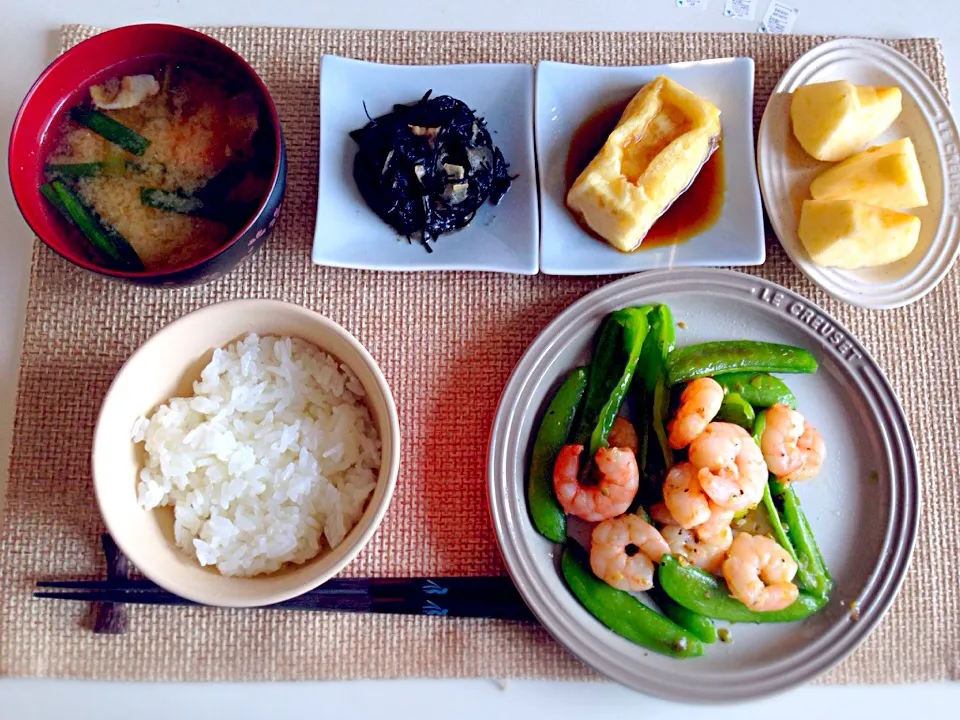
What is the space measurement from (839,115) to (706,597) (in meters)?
1.18

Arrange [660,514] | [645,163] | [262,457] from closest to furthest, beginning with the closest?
[262,457] < [660,514] < [645,163]

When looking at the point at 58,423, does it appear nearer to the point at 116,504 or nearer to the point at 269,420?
the point at 116,504

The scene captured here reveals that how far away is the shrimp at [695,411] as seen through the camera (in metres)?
1.57

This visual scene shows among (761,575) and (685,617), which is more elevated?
(761,575)

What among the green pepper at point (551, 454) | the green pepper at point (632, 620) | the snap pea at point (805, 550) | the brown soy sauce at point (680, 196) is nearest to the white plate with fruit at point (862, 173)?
the brown soy sauce at point (680, 196)

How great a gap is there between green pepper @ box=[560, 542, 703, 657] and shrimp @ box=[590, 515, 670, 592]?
0.03 meters

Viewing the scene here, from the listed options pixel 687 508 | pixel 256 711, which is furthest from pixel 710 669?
pixel 256 711

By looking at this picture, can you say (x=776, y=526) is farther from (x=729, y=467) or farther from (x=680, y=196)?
(x=680, y=196)

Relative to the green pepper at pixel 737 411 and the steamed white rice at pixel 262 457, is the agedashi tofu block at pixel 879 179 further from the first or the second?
the steamed white rice at pixel 262 457

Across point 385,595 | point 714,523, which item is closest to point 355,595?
point 385,595

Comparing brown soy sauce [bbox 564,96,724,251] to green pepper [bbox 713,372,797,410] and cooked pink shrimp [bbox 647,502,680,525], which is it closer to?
green pepper [bbox 713,372,797,410]

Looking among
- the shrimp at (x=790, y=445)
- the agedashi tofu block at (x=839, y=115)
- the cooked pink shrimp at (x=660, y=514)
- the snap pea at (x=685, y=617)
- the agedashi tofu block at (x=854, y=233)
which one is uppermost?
the agedashi tofu block at (x=839, y=115)

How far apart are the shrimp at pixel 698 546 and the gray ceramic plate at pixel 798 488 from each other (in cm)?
18

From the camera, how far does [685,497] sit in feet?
5.06
